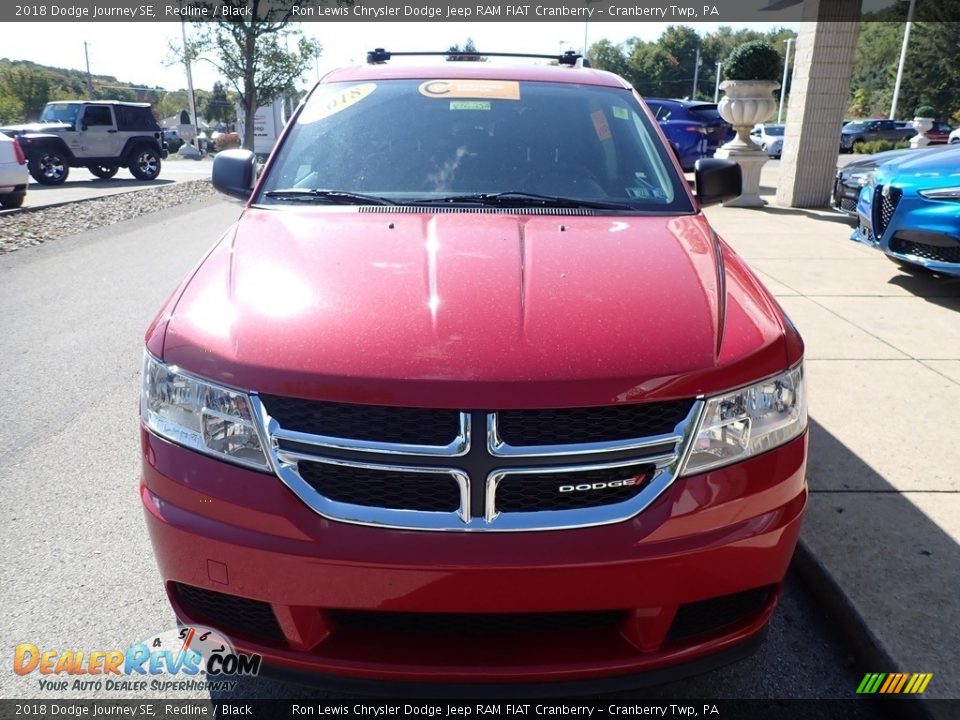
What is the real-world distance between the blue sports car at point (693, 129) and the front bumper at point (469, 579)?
53.4ft

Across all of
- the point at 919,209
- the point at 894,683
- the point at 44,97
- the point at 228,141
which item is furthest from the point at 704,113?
the point at 44,97

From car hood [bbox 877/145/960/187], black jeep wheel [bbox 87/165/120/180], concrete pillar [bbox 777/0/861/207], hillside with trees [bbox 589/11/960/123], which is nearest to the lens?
car hood [bbox 877/145/960/187]

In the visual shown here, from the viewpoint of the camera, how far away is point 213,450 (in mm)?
1777

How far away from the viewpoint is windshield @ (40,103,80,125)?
19.6m

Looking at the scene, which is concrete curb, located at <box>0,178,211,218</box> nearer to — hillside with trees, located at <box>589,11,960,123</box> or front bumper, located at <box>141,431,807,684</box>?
front bumper, located at <box>141,431,807,684</box>

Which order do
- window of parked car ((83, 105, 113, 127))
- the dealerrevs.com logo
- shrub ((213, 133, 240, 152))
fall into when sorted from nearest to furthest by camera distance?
the dealerrevs.com logo → window of parked car ((83, 105, 113, 127)) → shrub ((213, 133, 240, 152))

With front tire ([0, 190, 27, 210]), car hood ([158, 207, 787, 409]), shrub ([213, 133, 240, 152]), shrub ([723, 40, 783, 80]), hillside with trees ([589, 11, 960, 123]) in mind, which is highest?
hillside with trees ([589, 11, 960, 123])

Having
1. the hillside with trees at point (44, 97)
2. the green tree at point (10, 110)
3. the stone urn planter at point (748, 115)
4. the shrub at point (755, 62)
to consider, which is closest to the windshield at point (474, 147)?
the stone urn planter at point (748, 115)

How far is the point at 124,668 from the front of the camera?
2287 millimetres

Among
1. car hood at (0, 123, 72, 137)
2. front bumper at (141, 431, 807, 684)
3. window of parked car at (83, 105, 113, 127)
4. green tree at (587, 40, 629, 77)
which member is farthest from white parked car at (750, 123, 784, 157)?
green tree at (587, 40, 629, 77)

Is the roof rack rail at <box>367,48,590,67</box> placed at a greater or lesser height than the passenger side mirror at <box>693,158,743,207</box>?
greater

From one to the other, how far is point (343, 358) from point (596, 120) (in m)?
2.00

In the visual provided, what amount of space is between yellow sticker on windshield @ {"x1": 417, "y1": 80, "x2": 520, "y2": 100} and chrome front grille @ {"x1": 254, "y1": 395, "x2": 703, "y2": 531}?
2002mm

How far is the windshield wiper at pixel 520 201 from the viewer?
9.02 ft
